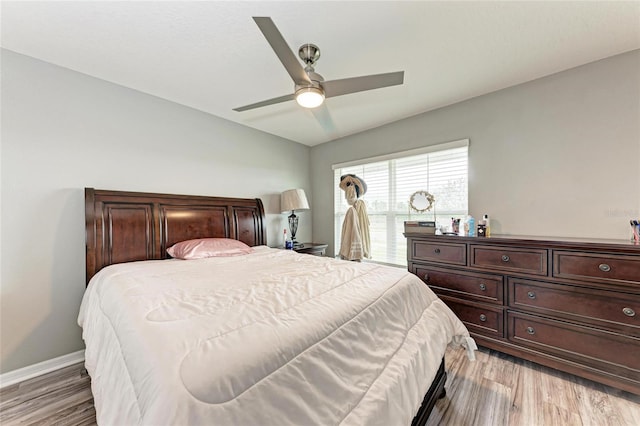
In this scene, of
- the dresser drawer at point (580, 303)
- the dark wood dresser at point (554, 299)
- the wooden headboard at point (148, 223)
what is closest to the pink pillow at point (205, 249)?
the wooden headboard at point (148, 223)

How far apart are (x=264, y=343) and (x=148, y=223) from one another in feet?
7.70

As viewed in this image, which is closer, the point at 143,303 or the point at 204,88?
the point at 143,303

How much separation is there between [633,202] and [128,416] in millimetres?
3423

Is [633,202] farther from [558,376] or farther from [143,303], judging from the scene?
[143,303]

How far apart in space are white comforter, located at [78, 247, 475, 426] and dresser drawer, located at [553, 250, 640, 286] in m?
0.99

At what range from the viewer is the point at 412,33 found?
1783 millimetres

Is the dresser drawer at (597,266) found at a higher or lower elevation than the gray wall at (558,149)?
lower

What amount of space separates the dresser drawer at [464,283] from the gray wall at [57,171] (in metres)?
2.98

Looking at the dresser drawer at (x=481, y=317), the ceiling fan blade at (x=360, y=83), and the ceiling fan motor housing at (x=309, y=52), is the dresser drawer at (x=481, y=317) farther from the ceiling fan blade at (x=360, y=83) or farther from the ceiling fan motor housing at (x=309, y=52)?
the ceiling fan motor housing at (x=309, y=52)

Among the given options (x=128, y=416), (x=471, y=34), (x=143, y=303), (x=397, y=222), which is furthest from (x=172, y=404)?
(x=397, y=222)

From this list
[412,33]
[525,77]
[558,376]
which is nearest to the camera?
[412,33]

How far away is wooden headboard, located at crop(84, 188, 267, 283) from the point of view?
87.0 inches

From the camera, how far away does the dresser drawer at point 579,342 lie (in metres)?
1.68

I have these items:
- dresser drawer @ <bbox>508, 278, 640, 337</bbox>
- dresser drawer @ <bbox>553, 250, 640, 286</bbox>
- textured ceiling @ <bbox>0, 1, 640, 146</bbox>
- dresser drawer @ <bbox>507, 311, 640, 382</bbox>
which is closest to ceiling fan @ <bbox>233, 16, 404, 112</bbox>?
textured ceiling @ <bbox>0, 1, 640, 146</bbox>
